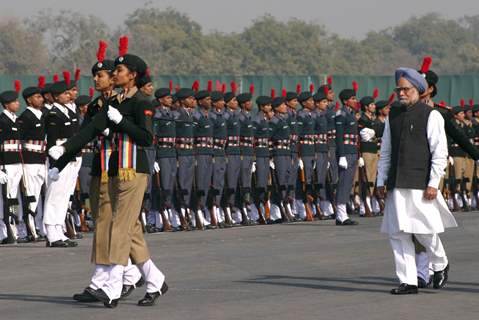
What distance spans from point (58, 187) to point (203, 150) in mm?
4485

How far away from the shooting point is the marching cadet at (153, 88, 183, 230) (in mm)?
22828

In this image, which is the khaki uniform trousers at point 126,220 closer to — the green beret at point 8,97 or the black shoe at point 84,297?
A: the black shoe at point 84,297

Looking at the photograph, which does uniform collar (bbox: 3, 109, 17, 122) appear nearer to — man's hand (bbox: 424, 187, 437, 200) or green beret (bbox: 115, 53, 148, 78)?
green beret (bbox: 115, 53, 148, 78)

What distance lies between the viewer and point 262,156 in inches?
973

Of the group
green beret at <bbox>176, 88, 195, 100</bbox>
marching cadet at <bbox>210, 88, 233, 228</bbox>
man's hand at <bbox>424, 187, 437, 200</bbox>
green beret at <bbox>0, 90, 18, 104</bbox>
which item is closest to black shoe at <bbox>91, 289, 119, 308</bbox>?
man's hand at <bbox>424, 187, 437, 200</bbox>

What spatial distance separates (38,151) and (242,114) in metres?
4.54

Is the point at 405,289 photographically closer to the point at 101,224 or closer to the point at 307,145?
the point at 101,224

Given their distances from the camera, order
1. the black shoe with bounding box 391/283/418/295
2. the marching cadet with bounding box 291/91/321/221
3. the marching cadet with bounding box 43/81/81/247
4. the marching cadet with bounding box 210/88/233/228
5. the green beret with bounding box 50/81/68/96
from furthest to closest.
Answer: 1. the marching cadet with bounding box 291/91/321/221
2. the marching cadet with bounding box 210/88/233/228
3. the green beret with bounding box 50/81/68/96
4. the marching cadet with bounding box 43/81/81/247
5. the black shoe with bounding box 391/283/418/295

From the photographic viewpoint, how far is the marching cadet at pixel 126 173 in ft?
42.9

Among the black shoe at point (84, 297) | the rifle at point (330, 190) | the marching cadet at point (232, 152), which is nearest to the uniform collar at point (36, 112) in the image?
the marching cadet at point (232, 152)

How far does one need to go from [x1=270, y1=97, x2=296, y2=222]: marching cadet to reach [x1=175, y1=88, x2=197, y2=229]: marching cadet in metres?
1.93

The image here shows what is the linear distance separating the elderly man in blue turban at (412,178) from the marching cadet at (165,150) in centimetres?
888

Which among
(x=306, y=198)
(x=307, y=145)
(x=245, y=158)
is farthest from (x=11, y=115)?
(x=306, y=198)

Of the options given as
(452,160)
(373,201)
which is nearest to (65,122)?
(373,201)
